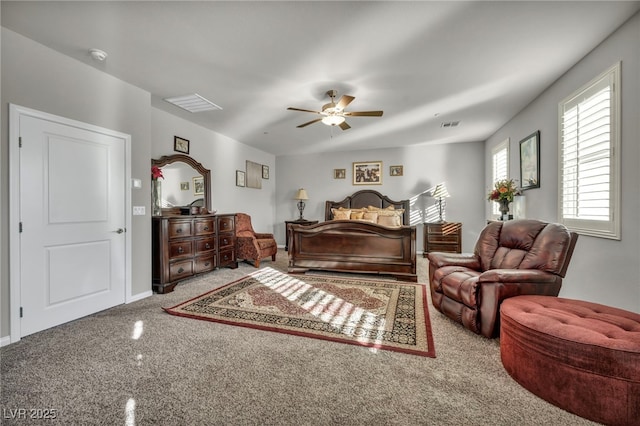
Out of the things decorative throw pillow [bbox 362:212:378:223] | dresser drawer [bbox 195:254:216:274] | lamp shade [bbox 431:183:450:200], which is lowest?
dresser drawer [bbox 195:254:216:274]

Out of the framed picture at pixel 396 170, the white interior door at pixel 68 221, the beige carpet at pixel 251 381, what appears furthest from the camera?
the framed picture at pixel 396 170

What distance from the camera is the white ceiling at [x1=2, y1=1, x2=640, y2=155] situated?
213 cm

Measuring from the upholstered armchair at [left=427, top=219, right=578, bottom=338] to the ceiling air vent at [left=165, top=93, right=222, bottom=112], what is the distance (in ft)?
12.1

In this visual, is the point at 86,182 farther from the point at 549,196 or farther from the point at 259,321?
the point at 549,196

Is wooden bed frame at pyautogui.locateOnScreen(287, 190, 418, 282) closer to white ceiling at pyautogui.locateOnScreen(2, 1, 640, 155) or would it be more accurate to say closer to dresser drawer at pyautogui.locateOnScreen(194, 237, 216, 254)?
dresser drawer at pyautogui.locateOnScreen(194, 237, 216, 254)

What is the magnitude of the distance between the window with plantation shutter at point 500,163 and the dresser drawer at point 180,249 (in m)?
5.28

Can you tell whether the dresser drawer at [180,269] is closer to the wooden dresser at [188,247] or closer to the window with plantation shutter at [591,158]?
the wooden dresser at [188,247]

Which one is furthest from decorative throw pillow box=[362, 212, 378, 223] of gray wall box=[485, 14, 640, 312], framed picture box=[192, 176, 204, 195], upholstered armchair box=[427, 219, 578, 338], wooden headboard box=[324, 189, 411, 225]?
framed picture box=[192, 176, 204, 195]

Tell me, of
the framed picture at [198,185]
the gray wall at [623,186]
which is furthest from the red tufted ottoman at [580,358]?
the framed picture at [198,185]

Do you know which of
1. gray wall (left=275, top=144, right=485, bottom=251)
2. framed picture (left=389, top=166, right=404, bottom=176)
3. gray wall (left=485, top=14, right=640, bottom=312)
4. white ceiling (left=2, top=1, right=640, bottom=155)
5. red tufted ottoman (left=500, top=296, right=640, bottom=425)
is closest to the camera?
red tufted ottoman (left=500, top=296, right=640, bottom=425)

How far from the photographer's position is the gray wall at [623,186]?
2.26 metres

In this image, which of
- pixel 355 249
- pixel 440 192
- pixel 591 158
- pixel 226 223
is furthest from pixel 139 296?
pixel 440 192

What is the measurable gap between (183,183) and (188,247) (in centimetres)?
126

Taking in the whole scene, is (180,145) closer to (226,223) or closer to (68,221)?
(226,223)
